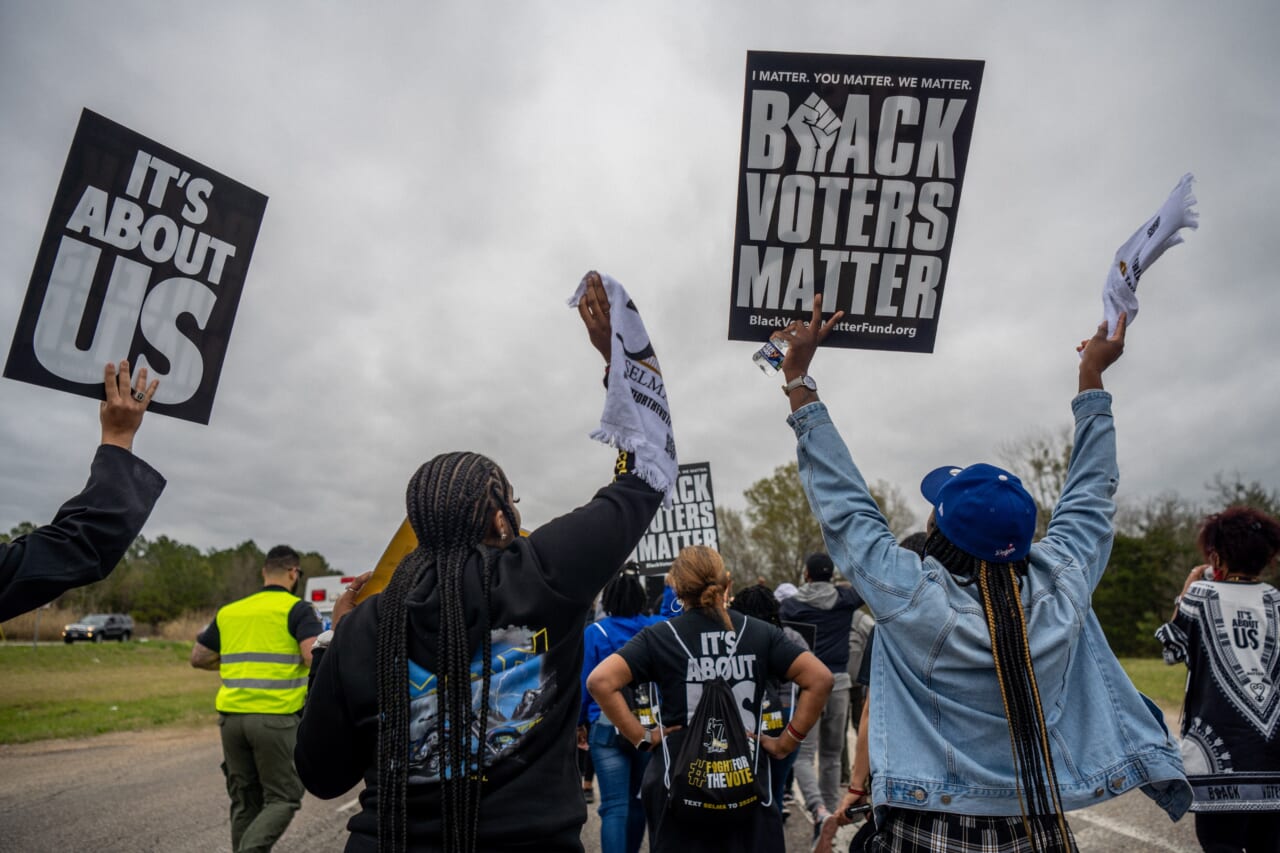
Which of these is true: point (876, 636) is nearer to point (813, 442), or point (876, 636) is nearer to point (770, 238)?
point (813, 442)

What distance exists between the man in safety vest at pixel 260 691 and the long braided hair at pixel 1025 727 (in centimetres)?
499

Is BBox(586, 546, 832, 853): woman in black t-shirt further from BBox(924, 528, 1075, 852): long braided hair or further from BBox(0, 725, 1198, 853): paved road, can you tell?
BBox(0, 725, 1198, 853): paved road

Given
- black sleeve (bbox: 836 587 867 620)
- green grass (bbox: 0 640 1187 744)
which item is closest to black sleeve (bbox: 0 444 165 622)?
black sleeve (bbox: 836 587 867 620)

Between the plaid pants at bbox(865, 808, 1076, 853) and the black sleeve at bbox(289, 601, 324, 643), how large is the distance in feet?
15.8

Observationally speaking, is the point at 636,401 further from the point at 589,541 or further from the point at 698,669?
the point at 698,669

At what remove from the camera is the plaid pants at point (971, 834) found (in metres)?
2.08

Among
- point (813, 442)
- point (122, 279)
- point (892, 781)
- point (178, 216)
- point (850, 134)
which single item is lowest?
point (892, 781)

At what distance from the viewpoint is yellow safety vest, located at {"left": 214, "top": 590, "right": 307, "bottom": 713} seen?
5.86 meters

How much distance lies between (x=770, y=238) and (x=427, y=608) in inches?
74.2

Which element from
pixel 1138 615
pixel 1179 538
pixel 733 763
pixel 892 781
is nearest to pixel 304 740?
pixel 892 781

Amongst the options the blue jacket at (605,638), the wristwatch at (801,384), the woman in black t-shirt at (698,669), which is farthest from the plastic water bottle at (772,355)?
the blue jacket at (605,638)

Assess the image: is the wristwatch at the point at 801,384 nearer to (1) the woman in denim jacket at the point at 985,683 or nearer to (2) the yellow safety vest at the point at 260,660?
(1) the woman in denim jacket at the point at 985,683

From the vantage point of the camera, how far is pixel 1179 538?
122 feet

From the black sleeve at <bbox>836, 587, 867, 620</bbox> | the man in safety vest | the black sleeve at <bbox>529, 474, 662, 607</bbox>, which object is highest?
the black sleeve at <bbox>836, 587, 867, 620</bbox>
